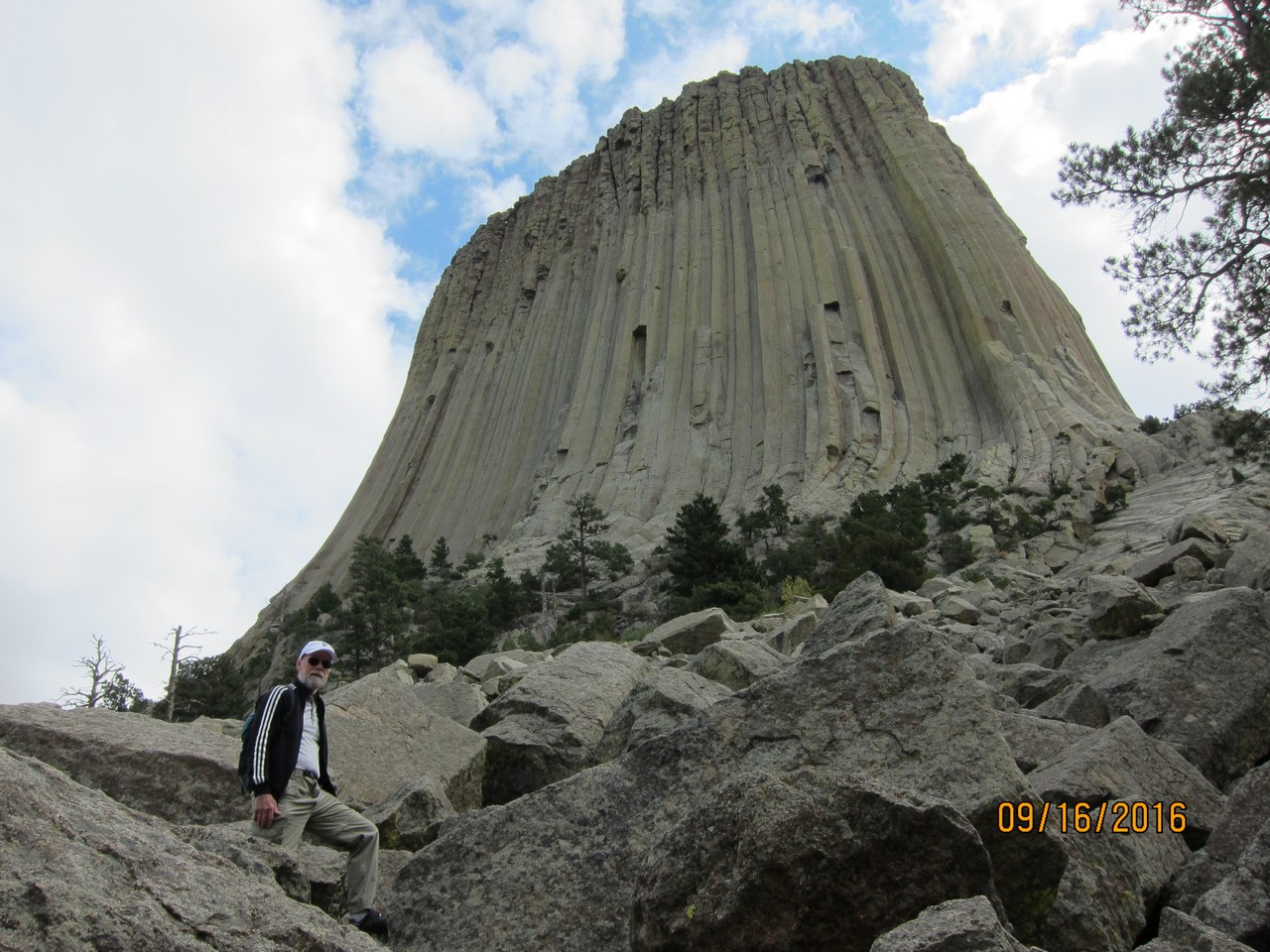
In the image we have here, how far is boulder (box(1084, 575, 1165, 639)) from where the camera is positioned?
8406mm

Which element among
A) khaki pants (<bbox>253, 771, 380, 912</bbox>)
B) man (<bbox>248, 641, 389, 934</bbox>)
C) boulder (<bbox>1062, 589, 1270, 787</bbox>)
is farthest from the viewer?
boulder (<bbox>1062, 589, 1270, 787</bbox>)

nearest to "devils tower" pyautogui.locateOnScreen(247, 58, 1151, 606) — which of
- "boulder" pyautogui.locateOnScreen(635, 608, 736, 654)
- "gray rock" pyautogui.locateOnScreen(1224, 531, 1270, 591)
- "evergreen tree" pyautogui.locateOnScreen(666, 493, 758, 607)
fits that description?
"evergreen tree" pyautogui.locateOnScreen(666, 493, 758, 607)

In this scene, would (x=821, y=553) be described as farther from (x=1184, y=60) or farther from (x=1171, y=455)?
(x=1184, y=60)

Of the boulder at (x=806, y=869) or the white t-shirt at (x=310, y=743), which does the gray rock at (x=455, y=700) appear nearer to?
the white t-shirt at (x=310, y=743)

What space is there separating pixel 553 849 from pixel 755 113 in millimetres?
53115

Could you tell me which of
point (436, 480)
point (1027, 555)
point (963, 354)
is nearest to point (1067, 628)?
point (1027, 555)

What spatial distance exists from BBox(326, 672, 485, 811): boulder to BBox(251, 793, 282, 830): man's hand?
1.35 m

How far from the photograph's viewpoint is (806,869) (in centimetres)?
304

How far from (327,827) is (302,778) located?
22cm

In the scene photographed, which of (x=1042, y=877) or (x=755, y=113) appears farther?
(x=755, y=113)

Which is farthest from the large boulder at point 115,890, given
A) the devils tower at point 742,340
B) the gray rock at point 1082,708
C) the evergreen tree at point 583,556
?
the devils tower at point 742,340

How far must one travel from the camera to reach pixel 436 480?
2004 inches

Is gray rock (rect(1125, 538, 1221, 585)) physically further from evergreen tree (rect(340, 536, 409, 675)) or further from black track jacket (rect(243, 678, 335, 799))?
evergreen tree (rect(340, 536, 409, 675))

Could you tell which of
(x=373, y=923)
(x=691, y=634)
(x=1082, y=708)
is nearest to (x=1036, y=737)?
(x=1082, y=708)
